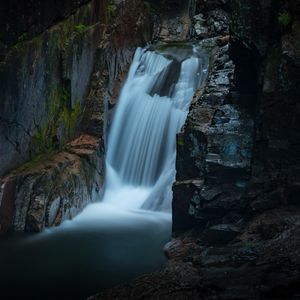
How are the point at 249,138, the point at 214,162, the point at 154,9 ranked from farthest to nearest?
1. the point at 154,9
2. the point at 249,138
3. the point at 214,162

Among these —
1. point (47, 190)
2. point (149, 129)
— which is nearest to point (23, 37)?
point (47, 190)

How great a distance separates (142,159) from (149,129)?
1.08m

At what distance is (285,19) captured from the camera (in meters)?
8.69

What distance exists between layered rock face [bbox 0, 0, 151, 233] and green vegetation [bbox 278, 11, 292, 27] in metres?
6.05

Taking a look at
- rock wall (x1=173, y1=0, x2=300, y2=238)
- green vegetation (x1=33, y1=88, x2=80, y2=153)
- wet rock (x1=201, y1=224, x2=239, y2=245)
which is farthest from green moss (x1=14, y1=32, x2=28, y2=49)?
wet rock (x1=201, y1=224, x2=239, y2=245)

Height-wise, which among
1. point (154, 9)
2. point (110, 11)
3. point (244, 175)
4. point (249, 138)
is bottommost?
point (244, 175)

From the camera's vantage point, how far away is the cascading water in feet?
28.6

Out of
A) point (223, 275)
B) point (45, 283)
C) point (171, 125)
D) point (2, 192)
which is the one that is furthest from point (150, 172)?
point (223, 275)

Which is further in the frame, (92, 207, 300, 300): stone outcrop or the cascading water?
the cascading water

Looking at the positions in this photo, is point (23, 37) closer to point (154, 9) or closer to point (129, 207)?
point (129, 207)

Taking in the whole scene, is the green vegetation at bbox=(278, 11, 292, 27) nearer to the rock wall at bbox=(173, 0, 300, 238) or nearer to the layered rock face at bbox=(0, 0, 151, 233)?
the rock wall at bbox=(173, 0, 300, 238)

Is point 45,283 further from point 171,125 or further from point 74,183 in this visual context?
point 171,125

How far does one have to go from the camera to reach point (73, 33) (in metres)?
13.5

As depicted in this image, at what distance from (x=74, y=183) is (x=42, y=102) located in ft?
7.68
